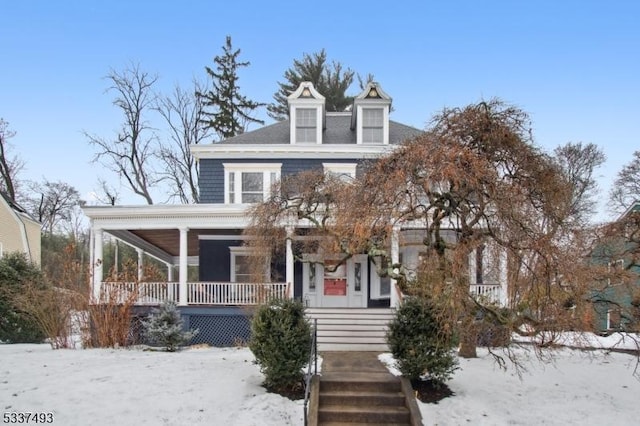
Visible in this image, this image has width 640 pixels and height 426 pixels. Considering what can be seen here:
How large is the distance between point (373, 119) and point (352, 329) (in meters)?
7.85

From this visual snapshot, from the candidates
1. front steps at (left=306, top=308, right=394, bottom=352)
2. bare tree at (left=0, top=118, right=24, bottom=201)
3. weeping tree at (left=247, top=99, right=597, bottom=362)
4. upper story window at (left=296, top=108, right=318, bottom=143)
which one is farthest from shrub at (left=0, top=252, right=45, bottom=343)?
bare tree at (left=0, top=118, right=24, bottom=201)

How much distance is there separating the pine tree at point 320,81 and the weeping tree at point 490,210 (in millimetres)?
24811

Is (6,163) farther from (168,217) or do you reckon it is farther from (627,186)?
(627,186)

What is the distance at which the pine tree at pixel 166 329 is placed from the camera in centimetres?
1148

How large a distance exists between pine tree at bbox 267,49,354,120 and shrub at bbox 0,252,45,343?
70.4ft

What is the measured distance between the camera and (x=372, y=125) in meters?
16.4

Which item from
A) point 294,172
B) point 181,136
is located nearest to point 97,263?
point 294,172

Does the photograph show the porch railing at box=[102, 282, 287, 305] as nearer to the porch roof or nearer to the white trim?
the porch roof

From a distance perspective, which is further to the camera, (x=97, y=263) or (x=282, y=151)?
(x=282, y=151)

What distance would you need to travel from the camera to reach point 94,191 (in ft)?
97.2

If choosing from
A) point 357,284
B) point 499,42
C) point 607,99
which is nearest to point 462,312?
point 357,284

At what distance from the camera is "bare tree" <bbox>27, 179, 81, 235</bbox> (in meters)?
35.3

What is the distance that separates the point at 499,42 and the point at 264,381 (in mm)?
12485

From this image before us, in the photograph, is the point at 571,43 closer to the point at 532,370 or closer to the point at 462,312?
the point at 532,370
